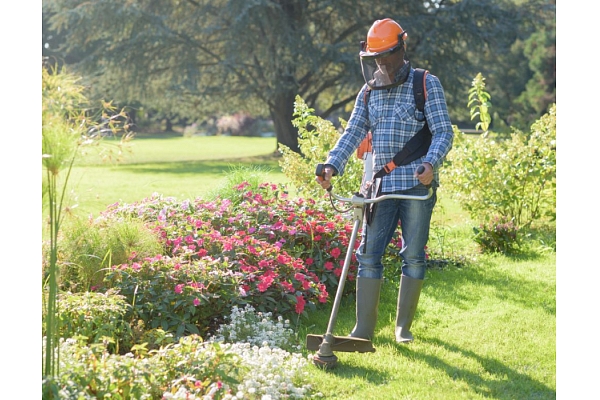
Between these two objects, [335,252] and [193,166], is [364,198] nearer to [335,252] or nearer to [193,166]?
[335,252]

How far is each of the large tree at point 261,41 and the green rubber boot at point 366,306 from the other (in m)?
14.1

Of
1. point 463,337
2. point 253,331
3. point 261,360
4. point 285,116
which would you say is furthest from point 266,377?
point 285,116

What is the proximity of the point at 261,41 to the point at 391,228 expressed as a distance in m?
15.3

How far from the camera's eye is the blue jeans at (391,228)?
158 inches

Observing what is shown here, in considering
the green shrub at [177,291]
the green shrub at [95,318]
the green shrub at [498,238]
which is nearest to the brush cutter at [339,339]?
the green shrub at [177,291]

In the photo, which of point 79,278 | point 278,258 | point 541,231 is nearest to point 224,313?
point 278,258

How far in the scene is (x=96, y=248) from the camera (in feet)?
15.3

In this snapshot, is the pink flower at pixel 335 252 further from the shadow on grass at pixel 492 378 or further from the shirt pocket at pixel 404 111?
the shirt pocket at pixel 404 111

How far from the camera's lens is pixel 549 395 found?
356 centimetres
